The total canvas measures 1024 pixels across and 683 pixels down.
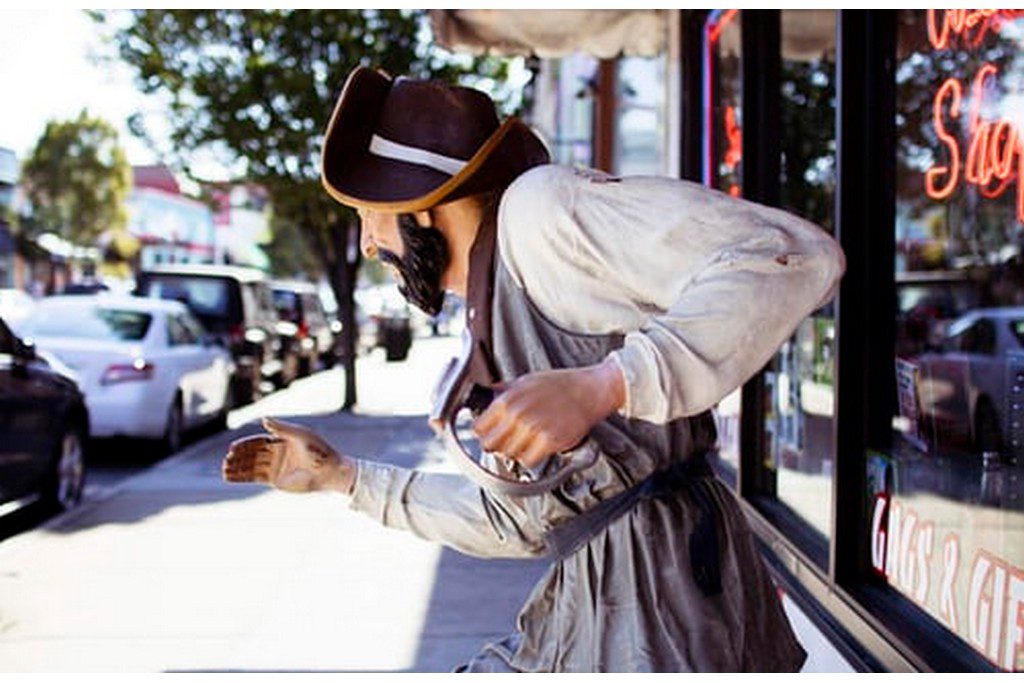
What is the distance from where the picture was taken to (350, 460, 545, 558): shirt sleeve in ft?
6.23

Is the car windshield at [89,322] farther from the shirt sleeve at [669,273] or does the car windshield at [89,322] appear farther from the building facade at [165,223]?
the building facade at [165,223]

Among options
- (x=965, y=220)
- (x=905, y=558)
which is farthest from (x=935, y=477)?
(x=965, y=220)

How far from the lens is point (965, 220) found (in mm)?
3979

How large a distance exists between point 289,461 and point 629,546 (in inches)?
23.1

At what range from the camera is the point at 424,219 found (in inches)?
71.8

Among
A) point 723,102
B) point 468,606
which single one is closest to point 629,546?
point 468,606

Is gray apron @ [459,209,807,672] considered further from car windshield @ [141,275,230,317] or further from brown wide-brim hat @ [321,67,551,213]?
car windshield @ [141,275,230,317]

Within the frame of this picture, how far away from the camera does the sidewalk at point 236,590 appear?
512cm

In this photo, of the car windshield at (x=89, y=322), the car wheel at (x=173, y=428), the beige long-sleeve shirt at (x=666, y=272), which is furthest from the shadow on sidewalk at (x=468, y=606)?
the car windshield at (x=89, y=322)

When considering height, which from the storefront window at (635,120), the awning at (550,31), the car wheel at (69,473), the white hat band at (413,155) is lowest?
the car wheel at (69,473)

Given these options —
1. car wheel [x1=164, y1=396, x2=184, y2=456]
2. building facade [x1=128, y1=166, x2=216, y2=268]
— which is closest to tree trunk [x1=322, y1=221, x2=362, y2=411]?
car wheel [x1=164, y1=396, x2=184, y2=456]

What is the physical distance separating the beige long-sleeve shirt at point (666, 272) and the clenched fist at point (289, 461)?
0.50 meters

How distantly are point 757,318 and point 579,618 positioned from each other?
582mm

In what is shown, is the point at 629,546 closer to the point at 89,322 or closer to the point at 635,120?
the point at 89,322
